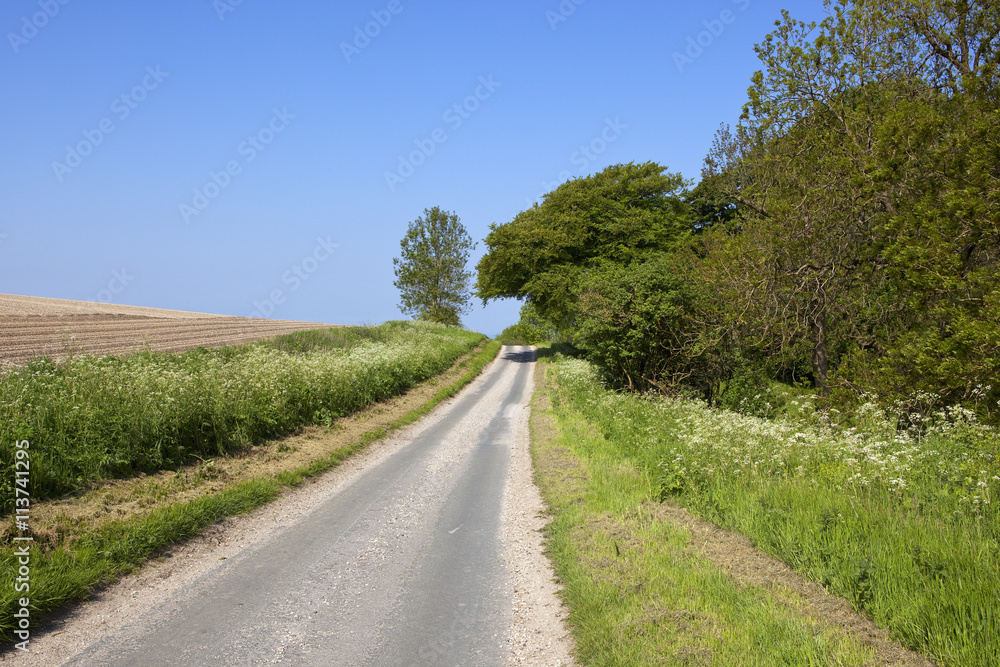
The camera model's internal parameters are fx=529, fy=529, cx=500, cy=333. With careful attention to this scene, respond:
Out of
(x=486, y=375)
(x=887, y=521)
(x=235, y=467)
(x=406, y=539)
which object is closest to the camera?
(x=887, y=521)

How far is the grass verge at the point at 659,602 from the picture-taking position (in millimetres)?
4480

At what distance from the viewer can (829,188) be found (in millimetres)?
15500

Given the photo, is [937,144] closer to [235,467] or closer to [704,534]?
[704,534]

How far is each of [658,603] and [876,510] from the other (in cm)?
320

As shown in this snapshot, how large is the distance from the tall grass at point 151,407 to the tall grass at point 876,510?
9.07 m

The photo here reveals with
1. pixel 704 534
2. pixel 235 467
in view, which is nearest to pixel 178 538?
pixel 235 467

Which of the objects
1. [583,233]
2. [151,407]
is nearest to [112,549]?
[151,407]

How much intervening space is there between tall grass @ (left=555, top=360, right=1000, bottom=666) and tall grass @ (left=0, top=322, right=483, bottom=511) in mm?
9068

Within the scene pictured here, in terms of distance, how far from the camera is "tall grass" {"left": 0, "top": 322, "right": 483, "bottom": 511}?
8227 mm

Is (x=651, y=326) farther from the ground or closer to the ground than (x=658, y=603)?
farther from the ground

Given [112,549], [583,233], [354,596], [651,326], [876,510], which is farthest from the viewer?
[583,233]

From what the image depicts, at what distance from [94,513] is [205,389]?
4.62 m

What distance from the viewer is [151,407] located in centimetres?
1019

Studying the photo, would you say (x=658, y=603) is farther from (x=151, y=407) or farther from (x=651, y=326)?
(x=651, y=326)
